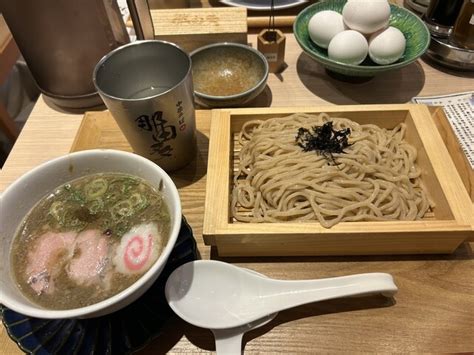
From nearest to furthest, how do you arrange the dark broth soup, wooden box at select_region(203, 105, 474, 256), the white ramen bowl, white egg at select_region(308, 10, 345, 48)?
the white ramen bowl
the dark broth soup
wooden box at select_region(203, 105, 474, 256)
white egg at select_region(308, 10, 345, 48)

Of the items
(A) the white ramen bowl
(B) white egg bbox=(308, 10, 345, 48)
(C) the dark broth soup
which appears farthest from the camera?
(B) white egg bbox=(308, 10, 345, 48)

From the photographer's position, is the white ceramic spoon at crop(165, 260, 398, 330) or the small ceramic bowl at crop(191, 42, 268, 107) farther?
the small ceramic bowl at crop(191, 42, 268, 107)

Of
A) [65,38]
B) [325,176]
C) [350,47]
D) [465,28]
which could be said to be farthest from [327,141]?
[65,38]

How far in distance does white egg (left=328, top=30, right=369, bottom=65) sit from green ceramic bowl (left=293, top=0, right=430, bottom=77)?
38 millimetres

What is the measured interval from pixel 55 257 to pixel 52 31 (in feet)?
2.70

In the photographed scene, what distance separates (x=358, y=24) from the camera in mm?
1449

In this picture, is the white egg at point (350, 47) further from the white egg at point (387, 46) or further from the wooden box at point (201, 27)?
the wooden box at point (201, 27)

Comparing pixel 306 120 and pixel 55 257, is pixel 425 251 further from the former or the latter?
pixel 55 257

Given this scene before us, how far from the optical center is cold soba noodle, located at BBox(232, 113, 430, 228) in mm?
1045

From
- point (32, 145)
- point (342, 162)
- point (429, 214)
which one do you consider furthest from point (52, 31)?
Answer: point (429, 214)

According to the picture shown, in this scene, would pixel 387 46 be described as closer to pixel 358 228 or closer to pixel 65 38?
pixel 358 228

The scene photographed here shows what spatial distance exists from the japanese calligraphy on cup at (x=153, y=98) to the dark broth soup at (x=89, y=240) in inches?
7.9

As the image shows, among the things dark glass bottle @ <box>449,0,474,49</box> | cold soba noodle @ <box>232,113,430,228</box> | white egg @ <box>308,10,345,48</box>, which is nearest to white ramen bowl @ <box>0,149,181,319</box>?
cold soba noodle @ <box>232,113,430,228</box>

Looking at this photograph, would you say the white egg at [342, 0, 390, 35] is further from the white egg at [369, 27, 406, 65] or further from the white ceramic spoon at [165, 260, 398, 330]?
the white ceramic spoon at [165, 260, 398, 330]
